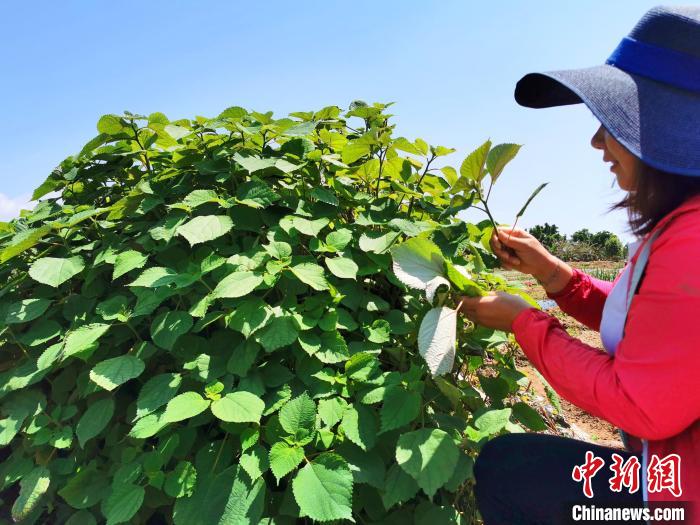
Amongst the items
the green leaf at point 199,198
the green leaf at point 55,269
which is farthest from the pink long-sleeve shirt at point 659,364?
the green leaf at point 55,269

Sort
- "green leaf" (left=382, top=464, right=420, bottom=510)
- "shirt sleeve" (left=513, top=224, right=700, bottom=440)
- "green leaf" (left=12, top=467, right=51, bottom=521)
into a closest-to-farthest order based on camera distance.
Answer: "shirt sleeve" (left=513, top=224, right=700, bottom=440), "green leaf" (left=382, top=464, right=420, bottom=510), "green leaf" (left=12, top=467, right=51, bottom=521)

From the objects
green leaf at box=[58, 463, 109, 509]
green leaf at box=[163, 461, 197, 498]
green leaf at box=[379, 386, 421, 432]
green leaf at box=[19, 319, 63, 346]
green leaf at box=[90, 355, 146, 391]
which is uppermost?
green leaf at box=[19, 319, 63, 346]

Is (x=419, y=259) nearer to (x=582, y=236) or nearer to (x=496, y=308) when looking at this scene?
(x=496, y=308)

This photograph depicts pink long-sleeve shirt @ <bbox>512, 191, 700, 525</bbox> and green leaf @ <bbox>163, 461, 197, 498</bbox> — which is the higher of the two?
pink long-sleeve shirt @ <bbox>512, 191, 700, 525</bbox>

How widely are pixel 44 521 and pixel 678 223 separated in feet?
6.88

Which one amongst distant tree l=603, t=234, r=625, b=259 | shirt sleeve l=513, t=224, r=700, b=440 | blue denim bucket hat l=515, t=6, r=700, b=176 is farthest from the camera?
distant tree l=603, t=234, r=625, b=259

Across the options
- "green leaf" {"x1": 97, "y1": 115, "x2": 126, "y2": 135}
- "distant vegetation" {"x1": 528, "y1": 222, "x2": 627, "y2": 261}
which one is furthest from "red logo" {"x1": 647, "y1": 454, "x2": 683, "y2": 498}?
"distant vegetation" {"x1": 528, "y1": 222, "x2": 627, "y2": 261}

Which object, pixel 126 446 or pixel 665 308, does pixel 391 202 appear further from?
pixel 126 446

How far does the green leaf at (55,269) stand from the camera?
1526 mm

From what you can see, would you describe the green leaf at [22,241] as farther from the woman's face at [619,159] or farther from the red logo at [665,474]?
the red logo at [665,474]

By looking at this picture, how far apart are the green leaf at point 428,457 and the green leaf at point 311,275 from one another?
457 mm

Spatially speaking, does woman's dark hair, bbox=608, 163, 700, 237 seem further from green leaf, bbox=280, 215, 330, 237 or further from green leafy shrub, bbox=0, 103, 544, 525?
green leaf, bbox=280, 215, 330, 237

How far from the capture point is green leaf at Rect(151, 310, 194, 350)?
1.36 meters

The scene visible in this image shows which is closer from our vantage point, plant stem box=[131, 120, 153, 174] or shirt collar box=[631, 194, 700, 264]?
shirt collar box=[631, 194, 700, 264]
